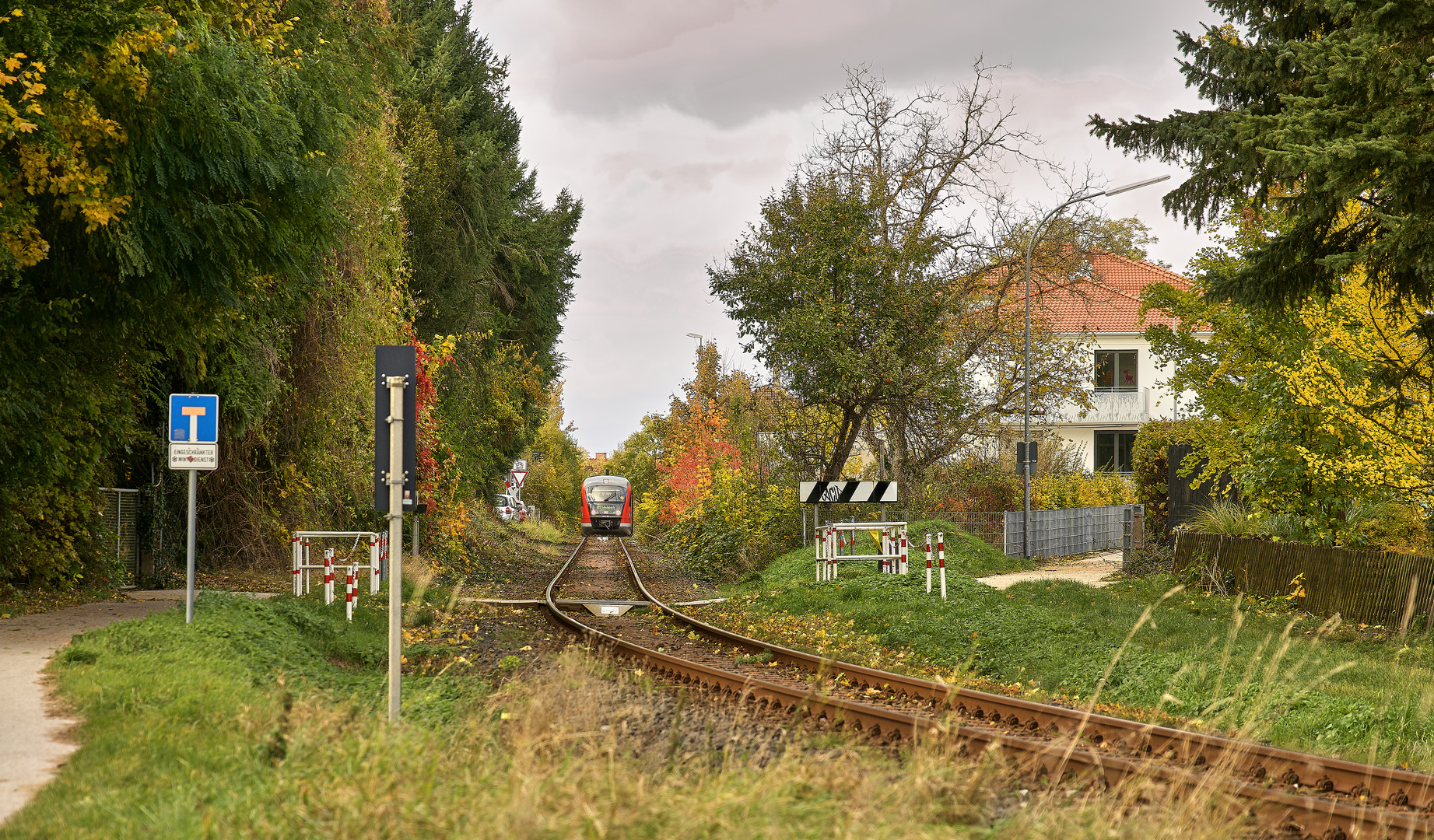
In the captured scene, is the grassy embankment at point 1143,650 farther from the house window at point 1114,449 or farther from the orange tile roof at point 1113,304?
the house window at point 1114,449

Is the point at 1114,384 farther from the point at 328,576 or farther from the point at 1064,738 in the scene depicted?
the point at 1064,738

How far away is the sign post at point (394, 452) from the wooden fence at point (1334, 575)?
10538mm

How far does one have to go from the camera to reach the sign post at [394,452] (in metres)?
7.25

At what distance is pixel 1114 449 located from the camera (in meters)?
48.3

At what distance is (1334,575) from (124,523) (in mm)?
19388

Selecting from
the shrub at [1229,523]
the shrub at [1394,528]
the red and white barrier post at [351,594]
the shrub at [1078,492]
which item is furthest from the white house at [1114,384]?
the red and white barrier post at [351,594]

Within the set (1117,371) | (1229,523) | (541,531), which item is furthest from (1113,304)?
(1229,523)

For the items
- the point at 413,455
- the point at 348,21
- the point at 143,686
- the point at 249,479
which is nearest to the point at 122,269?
the point at 143,686

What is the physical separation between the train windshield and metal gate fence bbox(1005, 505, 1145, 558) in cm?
2309

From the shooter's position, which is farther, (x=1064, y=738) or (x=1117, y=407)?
(x=1117, y=407)

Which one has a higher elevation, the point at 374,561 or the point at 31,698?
the point at 374,561

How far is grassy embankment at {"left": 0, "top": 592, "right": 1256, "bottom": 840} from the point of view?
4.58 metres

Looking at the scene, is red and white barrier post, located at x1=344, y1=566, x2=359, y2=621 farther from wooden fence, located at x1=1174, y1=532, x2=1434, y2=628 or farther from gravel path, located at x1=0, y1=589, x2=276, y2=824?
wooden fence, located at x1=1174, y1=532, x2=1434, y2=628

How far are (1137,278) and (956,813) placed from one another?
164 feet
